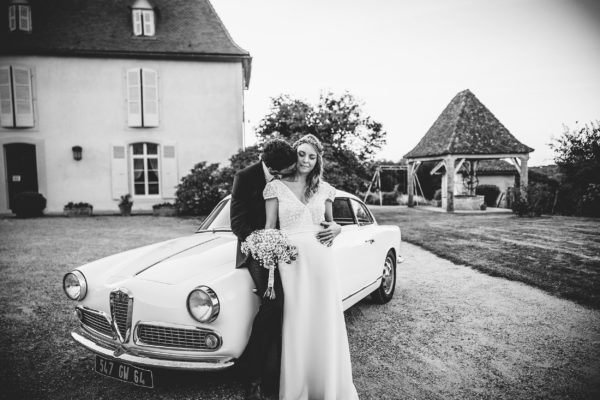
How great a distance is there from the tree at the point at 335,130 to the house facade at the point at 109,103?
434cm

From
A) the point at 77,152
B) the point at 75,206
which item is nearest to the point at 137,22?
the point at 77,152

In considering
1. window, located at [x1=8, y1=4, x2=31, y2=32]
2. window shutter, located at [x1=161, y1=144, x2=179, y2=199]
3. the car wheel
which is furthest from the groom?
window, located at [x1=8, y1=4, x2=31, y2=32]

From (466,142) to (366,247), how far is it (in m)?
15.6

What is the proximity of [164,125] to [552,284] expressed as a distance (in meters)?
14.9

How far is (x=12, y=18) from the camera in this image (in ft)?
51.8

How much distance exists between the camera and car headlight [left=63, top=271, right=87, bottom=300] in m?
2.97

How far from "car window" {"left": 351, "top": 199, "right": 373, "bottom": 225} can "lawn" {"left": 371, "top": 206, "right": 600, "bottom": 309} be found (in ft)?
9.73

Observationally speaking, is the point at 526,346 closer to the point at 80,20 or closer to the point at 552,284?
the point at 552,284

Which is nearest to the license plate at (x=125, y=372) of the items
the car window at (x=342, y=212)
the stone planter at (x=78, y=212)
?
the car window at (x=342, y=212)

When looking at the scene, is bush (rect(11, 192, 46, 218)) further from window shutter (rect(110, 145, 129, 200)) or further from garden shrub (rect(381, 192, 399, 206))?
garden shrub (rect(381, 192, 399, 206))

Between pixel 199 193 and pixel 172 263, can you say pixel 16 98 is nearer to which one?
pixel 199 193

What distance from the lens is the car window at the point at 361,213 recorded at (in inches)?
184

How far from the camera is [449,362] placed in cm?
337

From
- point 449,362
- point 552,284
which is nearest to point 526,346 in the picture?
point 449,362
